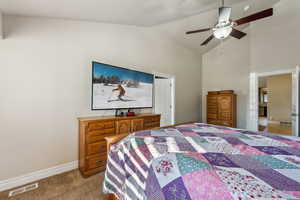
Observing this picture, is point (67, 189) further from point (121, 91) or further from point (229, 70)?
point (229, 70)

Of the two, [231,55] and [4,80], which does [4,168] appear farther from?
[231,55]

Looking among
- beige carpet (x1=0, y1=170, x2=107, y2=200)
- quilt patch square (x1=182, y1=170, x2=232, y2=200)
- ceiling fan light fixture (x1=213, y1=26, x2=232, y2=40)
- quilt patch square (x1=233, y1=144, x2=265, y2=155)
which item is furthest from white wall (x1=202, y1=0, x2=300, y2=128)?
beige carpet (x1=0, y1=170, x2=107, y2=200)

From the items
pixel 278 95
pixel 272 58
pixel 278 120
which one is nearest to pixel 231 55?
pixel 272 58

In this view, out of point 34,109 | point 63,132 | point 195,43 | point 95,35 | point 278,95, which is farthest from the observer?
point 195,43

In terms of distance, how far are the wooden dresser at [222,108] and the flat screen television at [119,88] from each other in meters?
2.27

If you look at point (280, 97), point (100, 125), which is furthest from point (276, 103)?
point (100, 125)

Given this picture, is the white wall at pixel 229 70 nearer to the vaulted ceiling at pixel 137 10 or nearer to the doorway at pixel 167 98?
the vaulted ceiling at pixel 137 10

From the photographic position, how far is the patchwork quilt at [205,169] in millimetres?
615

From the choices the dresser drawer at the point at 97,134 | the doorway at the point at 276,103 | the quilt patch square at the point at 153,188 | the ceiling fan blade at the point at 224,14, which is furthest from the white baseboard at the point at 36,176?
the doorway at the point at 276,103

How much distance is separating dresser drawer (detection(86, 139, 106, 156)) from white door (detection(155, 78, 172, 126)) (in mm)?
2023

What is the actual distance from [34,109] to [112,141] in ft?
4.74

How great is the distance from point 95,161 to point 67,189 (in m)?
0.49

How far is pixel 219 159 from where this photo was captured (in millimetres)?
921

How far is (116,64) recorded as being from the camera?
2783 mm
